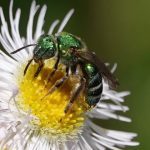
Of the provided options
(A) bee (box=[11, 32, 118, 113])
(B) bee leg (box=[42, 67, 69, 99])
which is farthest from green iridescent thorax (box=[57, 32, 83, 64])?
(B) bee leg (box=[42, 67, 69, 99])

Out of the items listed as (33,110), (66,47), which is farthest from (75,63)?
(33,110)

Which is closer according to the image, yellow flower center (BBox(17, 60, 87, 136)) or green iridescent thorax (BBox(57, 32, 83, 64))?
yellow flower center (BBox(17, 60, 87, 136))

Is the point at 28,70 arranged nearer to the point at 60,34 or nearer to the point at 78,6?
the point at 60,34

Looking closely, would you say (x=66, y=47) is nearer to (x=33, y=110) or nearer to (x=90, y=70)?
(x=90, y=70)

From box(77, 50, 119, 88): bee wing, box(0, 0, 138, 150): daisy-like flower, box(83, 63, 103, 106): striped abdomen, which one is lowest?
box(0, 0, 138, 150): daisy-like flower

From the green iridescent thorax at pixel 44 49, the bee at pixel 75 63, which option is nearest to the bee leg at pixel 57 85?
the bee at pixel 75 63

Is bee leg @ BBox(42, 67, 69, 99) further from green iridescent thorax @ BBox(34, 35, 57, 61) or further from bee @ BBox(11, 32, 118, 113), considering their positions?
green iridescent thorax @ BBox(34, 35, 57, 61)

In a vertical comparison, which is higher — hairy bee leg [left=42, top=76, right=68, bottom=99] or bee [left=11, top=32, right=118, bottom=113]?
bee [left=11, top=32, right=118, bottom=113]

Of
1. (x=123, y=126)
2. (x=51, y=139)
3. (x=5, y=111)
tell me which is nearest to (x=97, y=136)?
(x=51, y=139)
